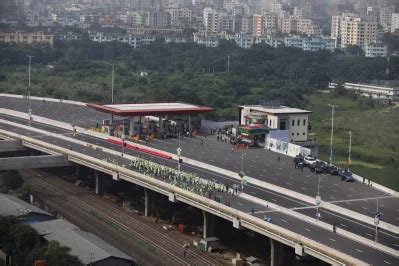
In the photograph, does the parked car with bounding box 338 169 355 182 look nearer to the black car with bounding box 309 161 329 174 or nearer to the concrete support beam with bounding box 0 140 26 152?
the black car with bounding box 309 161 329 174

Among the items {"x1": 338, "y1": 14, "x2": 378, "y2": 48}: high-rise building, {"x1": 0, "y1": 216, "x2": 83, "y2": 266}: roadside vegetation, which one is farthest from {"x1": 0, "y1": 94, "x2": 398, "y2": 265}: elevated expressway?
{"x1": 338, "y1": 14, "x2": 378, "y2": 48}: high-rise building

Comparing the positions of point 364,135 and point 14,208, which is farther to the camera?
point 364,135

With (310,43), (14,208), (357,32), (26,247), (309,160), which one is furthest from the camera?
(357,32)

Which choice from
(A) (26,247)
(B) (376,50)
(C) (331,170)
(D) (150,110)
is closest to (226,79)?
(D) (150,110)

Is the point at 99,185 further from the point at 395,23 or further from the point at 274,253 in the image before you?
the point at 395,23

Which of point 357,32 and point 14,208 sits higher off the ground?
point 357,32

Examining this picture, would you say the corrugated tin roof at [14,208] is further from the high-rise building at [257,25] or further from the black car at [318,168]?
the high-rise building at [257,25]

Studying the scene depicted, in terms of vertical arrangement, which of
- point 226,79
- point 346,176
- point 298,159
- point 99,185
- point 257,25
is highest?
point 257,25
